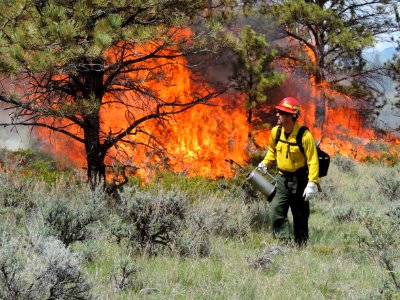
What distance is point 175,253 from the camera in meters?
5.13

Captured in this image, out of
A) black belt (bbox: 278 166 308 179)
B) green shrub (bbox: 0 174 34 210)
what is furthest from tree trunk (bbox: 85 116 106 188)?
black belt (bbox: 278 166 308 179)

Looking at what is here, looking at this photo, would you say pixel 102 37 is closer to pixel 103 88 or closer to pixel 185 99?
pixel 103 88

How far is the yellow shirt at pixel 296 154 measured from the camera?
577 centimetres

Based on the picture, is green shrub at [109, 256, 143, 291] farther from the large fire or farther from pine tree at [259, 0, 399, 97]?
pine tree at [259, 0, 399, 97]

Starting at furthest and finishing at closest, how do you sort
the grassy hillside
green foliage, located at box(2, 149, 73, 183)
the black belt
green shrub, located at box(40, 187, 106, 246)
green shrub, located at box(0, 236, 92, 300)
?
1. green foliage, located at box(2, 149, 73, 183)
2. the black belt
3. green shrub, located at box(40, 187, 106, 246)
4. the grassy hillside
5. green shrub, located at box(0, 236, 92, 300)

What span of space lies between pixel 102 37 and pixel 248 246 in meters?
3.18

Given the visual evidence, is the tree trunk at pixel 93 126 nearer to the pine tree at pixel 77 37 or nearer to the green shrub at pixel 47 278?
the pine tree at pixel 77 37

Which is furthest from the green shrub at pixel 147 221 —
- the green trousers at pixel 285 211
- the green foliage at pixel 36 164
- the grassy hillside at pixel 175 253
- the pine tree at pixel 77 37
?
the green foliage at pixel 36 164

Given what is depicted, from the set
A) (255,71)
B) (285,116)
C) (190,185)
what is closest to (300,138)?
(285,116)

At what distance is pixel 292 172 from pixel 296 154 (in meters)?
0.26

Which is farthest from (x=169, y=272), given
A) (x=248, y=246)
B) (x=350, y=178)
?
(x=350, y=178)

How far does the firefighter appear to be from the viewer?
5812 millimetres

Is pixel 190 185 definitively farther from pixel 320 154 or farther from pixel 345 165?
pixel 345 165

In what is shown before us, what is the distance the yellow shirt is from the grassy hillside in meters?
0.78
